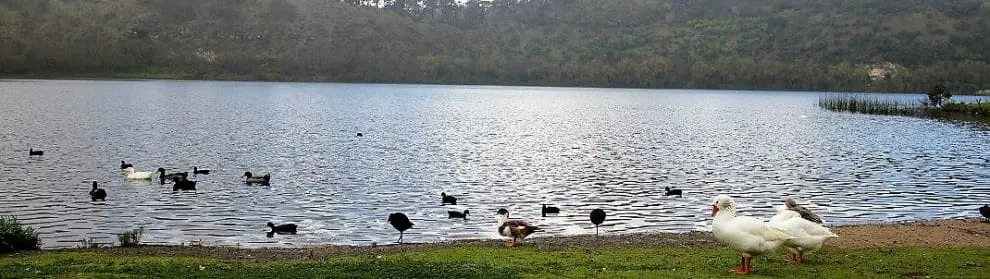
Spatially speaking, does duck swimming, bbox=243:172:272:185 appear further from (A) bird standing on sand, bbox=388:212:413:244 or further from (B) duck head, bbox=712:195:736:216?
(B) duck head, bbox=712:195:736:216

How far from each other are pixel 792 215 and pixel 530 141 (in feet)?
161

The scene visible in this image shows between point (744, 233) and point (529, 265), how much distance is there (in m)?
3.73

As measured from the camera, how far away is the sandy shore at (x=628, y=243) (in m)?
20.0

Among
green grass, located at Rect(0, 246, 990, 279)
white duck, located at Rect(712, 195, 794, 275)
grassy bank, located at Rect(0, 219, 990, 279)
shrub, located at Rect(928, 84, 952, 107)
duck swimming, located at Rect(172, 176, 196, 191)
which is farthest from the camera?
shrub, located at Rect(928, 84, 952, 107)

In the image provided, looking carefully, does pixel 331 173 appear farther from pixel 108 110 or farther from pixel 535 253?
pixel 108 110

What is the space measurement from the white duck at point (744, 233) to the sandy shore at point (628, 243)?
4868mm

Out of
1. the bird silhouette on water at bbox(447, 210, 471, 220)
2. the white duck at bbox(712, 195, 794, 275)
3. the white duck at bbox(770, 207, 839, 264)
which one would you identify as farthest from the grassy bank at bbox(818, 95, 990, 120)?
the white duck at bbox(712, 195, 794, 275)

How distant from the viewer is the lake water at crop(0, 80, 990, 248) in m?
28.0

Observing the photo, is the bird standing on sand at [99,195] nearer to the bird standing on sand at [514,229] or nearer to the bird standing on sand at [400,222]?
the bird standing on sand at [400,222]

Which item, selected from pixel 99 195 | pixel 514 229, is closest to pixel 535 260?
pixel 514 229

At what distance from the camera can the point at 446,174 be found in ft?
140

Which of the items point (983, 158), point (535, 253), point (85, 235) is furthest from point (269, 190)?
point (983, 158)

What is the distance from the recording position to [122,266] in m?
16.4

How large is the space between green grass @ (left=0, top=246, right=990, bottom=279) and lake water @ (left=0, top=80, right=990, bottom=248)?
20.5 feet
